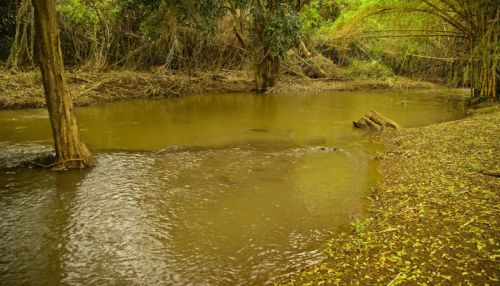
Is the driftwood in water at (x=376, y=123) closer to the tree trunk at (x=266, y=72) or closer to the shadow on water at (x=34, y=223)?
the shadow on water at (x=34, y=223)

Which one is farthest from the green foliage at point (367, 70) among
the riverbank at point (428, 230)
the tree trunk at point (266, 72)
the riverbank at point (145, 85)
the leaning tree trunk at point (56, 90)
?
the leaning tree trunk at point (56, 90)

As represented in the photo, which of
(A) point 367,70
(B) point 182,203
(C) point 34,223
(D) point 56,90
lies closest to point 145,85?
(D) point 56,90

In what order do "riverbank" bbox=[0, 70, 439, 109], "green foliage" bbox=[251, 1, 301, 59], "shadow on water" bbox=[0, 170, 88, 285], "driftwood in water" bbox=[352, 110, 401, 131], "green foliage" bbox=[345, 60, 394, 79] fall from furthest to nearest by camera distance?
"green foliage" bbox=[345, 60, 394, 79] → "riverbank" bbox=[0, 70, 439, 109] → "driftwood in water" bbox=[352, 110, 401, 131] → "green foliage" bbox=[251, 1, 301, 59] → "shadow on water" bbox=[0, 170, 88, 285]

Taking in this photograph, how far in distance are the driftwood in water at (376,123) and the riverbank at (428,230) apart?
320cm

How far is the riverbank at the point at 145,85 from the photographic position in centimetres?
1277

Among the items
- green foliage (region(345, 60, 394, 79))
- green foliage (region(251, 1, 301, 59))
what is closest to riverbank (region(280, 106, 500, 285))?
green foliage (region(251, 1, 301, 59))

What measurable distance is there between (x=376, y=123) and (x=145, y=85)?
9.17 metres

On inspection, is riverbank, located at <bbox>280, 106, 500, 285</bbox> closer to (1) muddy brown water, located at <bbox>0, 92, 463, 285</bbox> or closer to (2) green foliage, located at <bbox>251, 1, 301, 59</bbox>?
(1) muddy brown water, located at <bbox>0, 92, 463, 285</bbox>

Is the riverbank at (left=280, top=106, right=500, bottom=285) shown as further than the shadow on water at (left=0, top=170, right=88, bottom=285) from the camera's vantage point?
No

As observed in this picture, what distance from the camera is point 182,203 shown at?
5.15 meters

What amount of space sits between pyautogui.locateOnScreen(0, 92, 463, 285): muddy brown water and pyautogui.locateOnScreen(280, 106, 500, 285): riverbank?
34 cm

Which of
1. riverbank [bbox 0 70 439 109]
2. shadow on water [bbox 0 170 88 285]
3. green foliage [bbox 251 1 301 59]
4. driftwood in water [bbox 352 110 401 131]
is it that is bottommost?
shadow on water [bbox 0 170 88 285]

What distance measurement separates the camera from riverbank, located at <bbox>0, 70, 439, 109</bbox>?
12773 mm

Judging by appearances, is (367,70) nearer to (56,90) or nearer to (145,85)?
(145,85)
